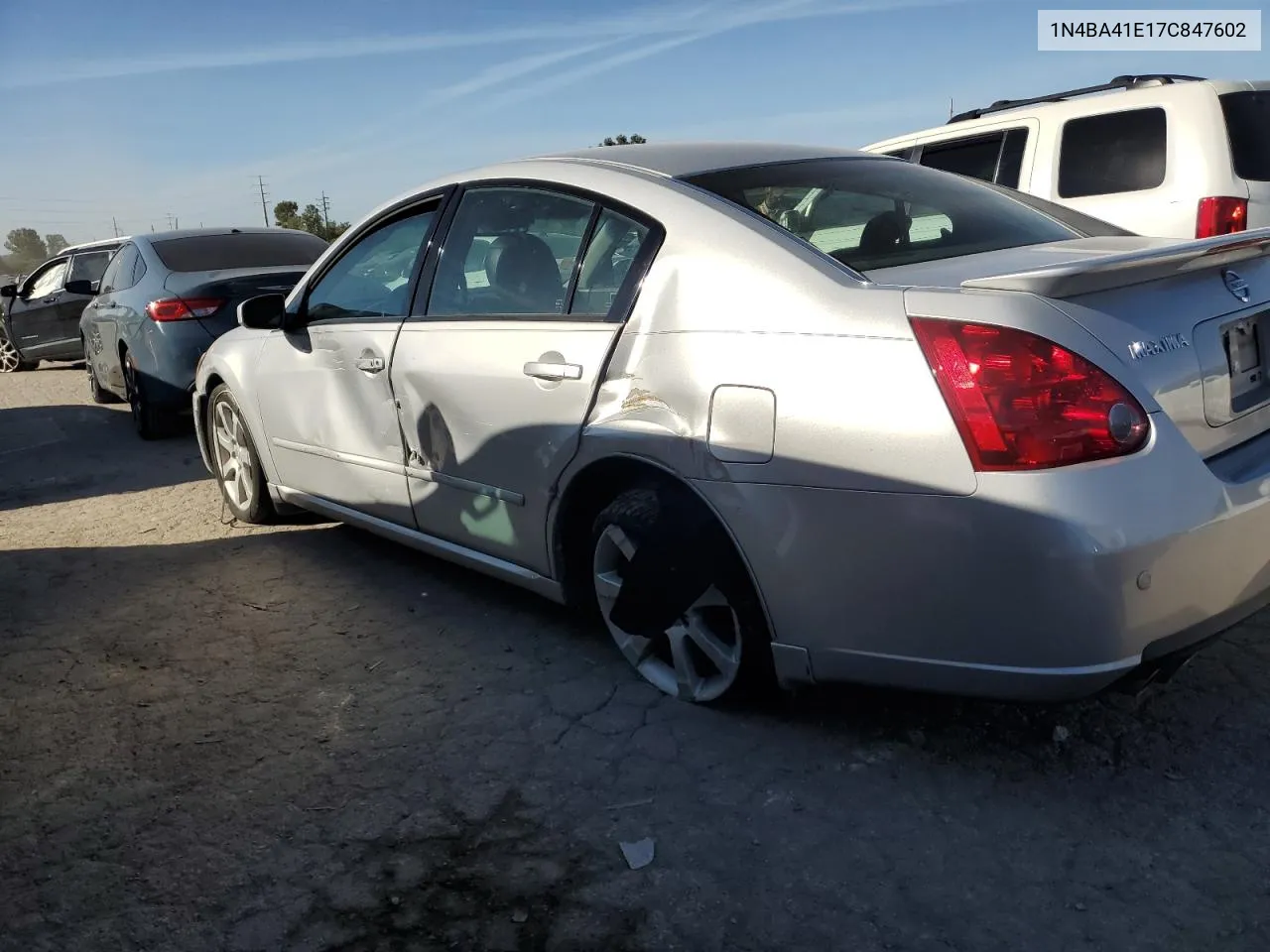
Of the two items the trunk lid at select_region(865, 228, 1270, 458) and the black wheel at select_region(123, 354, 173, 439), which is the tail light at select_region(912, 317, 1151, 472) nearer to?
the trunk lid at select_region(865, 228, 1270, 458)

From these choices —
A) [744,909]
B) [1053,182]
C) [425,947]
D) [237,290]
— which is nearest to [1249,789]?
[744,909]

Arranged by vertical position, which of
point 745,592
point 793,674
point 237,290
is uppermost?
point 237,290

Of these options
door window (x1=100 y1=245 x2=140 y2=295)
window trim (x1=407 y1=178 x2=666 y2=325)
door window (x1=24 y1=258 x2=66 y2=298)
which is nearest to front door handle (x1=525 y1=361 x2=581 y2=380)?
window trim (x1=407 y1=178 x2=666 y2=325)

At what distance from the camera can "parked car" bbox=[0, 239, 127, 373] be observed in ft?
42.7

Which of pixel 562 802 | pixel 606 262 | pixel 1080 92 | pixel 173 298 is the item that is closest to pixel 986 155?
pixel 1080 92

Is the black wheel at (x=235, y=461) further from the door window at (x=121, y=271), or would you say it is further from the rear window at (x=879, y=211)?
the door window at (x=121, y=271)

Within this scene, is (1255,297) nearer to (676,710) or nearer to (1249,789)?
(1249,789)

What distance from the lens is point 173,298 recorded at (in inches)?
314

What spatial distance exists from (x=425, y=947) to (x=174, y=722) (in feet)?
5.04

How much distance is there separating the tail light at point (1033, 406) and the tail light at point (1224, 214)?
4.69 metres

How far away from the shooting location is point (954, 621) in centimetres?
253

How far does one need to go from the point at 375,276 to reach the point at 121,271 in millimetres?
5647

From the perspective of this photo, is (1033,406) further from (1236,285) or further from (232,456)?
(232,456)

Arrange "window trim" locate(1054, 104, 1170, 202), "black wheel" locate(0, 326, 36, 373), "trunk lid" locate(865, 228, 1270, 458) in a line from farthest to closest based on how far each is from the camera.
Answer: "black wheel" locate(0, 326, 36, 373) → "window trim" locate(1054, 104, 1170, 202) → "trunk lid" locate(865, 228, 1270, 458)
